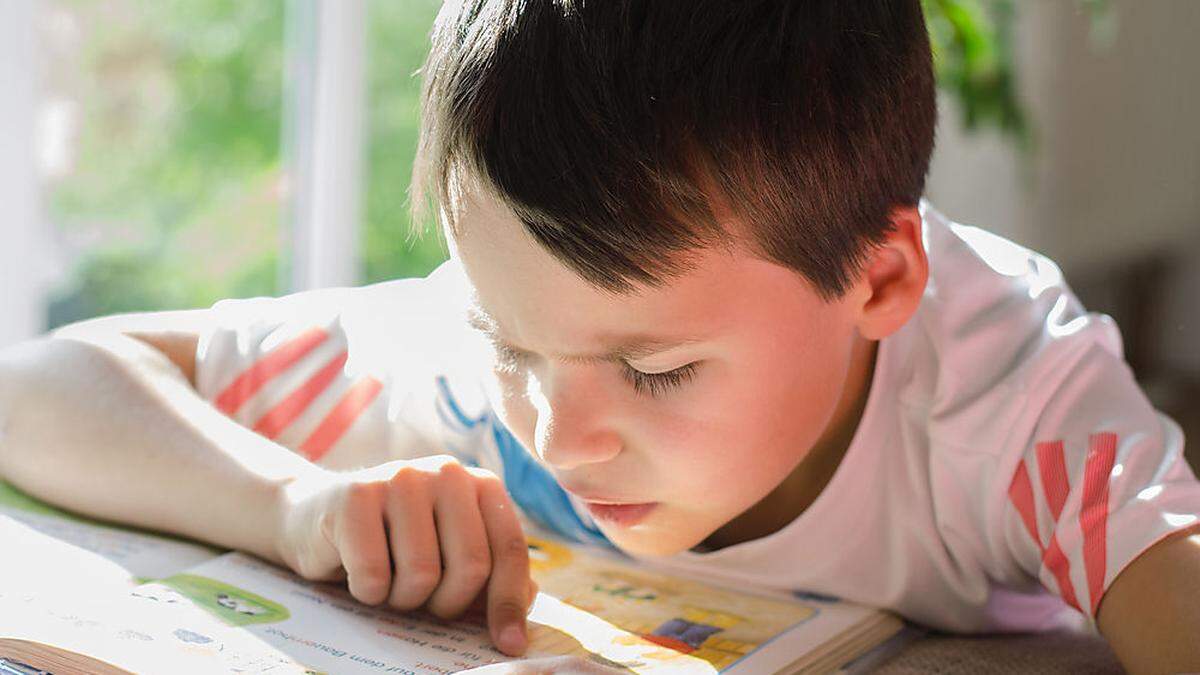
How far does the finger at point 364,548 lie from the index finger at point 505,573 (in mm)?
50

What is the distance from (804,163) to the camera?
1.96 ft

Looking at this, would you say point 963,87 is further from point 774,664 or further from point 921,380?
point 774,664

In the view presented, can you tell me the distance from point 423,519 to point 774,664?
0.18 meters

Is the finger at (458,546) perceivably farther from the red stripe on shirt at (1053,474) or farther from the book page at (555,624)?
the red stripe on shirt at (1053,474)

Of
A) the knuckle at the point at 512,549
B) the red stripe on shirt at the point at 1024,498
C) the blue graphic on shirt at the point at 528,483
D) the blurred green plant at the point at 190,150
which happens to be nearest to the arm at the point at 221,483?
the knuckle at the point at 512,549

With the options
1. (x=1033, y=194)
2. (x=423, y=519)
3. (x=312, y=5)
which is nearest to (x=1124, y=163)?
(x=1033, y=194)

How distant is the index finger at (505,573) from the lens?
58 cm

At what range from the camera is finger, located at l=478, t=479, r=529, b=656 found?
1.92 feet

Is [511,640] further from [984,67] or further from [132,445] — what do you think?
[984,67]

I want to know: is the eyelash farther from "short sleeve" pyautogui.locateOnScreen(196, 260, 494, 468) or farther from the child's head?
"short sleeve" pyautogui.locateOnScreen(196, 260, 494, 468)

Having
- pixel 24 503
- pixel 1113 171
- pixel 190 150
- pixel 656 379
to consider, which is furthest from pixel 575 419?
pixel 190 150

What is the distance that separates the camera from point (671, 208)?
1.86 feet

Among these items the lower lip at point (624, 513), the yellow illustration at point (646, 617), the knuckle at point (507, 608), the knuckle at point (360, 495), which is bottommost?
the yellow illustration at point (646, 617)

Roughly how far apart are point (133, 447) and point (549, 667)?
0.34 metres
